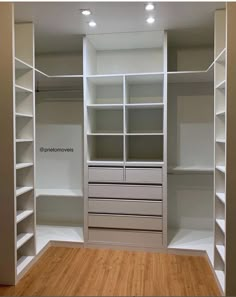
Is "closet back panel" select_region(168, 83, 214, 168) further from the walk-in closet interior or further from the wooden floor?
the wooden floor

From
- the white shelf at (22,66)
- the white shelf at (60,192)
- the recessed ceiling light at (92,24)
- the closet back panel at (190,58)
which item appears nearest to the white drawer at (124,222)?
the white shelf at (60,192)

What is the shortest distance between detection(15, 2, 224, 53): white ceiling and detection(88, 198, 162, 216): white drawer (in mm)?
2024

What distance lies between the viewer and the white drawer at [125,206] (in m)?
3.29

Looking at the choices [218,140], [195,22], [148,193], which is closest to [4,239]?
[148,193]

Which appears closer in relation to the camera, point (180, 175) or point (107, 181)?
point (107, 181)

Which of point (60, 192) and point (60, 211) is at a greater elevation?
point (60, 192)

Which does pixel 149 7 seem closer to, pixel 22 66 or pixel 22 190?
pixel 22 66

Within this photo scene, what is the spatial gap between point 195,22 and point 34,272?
3.13 m

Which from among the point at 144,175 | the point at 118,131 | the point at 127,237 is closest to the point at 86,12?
the point at 118,131

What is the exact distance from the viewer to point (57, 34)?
334 cm

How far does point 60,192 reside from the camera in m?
3.84

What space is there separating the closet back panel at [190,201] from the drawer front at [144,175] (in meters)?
0.64

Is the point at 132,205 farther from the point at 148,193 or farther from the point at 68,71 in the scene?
the point at 68,71

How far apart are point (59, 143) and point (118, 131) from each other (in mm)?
914
